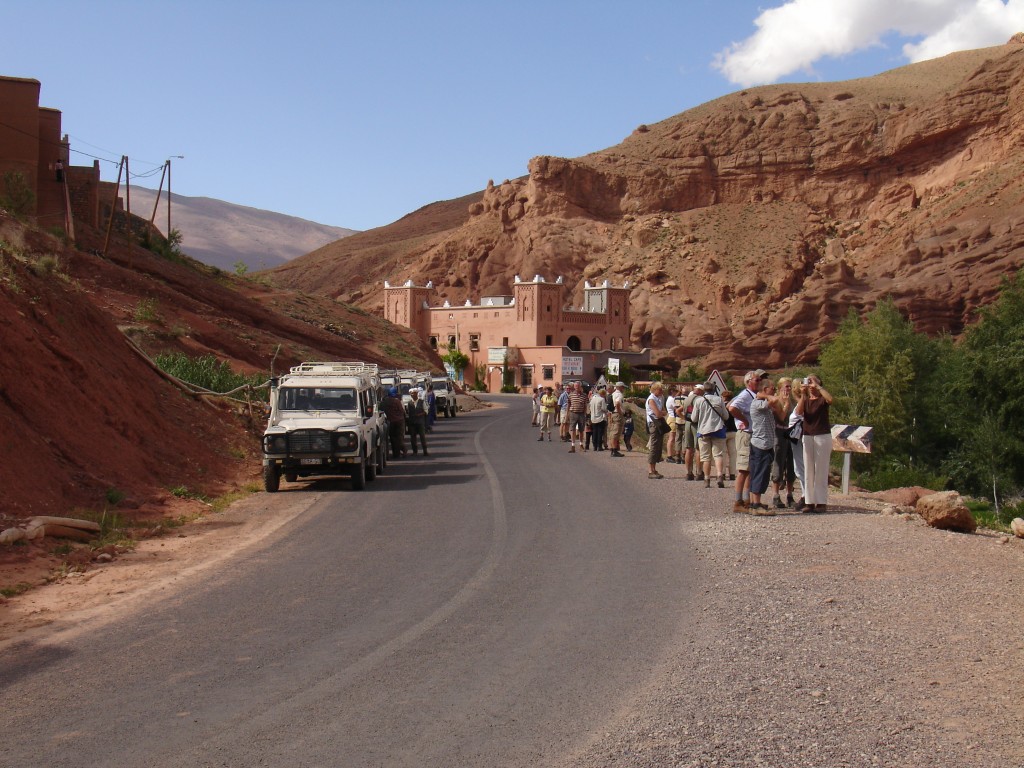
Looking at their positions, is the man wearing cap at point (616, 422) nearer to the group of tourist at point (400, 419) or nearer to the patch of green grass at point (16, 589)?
the group of tourist at point (400, 419)

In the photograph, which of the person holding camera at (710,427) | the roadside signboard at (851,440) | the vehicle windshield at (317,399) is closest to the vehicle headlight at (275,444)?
the vehicle windshield at (317,399)

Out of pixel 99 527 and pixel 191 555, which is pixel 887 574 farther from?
pixel 99 527

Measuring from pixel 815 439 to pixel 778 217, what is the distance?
121356mm

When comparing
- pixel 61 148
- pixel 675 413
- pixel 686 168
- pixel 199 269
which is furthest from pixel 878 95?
pixel 675 413

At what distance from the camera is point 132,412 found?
1859 cm

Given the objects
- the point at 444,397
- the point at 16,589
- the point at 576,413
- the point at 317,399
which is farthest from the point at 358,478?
the point at 444,397

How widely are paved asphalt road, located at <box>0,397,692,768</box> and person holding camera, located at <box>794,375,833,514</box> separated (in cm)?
226

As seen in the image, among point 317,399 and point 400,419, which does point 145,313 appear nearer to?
point 400,419

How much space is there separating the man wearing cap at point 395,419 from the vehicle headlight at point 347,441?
539 centimetres

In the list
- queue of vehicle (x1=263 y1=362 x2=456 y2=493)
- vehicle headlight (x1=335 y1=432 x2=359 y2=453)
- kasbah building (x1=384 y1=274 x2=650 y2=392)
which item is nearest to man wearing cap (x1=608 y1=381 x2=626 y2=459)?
queue of vehicle (x1=263 y1=362 x2=456 y2=493)

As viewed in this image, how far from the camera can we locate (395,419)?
76.7 ft

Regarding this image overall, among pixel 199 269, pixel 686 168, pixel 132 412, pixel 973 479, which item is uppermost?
pixel 686 168

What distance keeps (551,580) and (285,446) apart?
877 cm

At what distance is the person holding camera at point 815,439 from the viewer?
1325 cm
